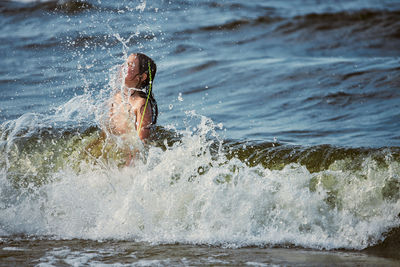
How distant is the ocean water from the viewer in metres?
4.79

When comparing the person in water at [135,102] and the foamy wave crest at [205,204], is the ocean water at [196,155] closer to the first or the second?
the foamy wave crest at [205,204]

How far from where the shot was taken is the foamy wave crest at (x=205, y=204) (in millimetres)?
4938

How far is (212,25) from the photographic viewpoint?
1497 cm

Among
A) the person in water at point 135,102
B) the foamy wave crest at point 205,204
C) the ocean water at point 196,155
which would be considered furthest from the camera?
the person in water at point 135,102

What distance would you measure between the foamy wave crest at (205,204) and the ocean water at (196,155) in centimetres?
1

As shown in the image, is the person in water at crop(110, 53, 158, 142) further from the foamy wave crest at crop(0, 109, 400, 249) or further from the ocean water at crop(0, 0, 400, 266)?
the foamy wave crest at crop(0, 109, 400, 249)

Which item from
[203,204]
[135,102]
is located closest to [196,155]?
[203,204]

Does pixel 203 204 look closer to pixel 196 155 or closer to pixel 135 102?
pixel 196 155

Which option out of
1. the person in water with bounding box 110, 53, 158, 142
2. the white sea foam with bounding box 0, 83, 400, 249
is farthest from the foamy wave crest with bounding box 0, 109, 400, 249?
the person in water with bounding box 110, 53, 158, 142

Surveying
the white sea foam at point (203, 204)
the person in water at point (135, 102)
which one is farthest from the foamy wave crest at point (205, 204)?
the person in water at point (135, 102)

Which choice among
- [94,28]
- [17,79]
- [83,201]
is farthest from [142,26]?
[83,201]

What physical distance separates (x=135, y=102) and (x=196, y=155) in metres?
0.83

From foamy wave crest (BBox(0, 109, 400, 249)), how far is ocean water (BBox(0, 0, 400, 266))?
0.05ft

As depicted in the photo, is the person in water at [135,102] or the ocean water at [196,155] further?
the person in water at [135,102]
